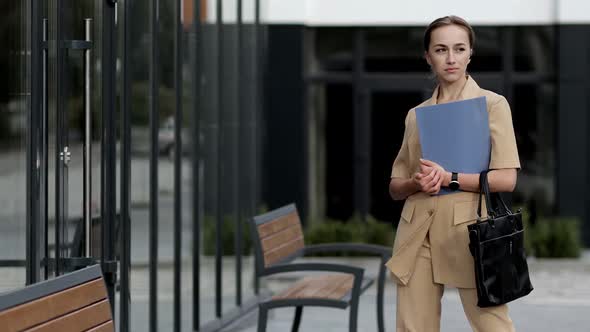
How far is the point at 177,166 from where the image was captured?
8938 mm

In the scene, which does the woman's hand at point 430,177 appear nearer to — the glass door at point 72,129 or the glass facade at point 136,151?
the glass facade at point 136,151

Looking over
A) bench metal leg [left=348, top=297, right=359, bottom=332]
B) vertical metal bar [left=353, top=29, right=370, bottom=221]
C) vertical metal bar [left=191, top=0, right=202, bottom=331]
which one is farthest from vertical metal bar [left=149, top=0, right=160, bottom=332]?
vertical metal bar [left=353, top=29, right=370, bottom=221]

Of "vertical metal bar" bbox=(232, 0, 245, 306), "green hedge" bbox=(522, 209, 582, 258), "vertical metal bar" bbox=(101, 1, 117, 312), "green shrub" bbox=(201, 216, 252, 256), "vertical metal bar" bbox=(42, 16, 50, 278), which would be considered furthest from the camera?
"green hedge" bbox=(522, 209, 582, 258)

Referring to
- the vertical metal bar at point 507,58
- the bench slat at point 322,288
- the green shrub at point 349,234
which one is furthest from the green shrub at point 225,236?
the vertical metal bar at point 507,58

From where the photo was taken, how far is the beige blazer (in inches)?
199

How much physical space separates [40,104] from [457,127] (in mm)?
2089

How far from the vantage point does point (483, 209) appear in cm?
508

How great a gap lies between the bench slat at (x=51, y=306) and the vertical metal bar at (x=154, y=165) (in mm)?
3484

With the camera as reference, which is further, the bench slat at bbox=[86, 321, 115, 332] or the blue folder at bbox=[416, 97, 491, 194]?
the blue folder at bbox=[416, 97, 491, 194]

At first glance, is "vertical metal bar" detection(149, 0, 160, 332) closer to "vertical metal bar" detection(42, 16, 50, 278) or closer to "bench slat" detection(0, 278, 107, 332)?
"vertical metal bar" detection(42, 16, 50, 278)

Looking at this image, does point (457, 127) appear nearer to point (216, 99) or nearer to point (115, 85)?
point (115, 85)

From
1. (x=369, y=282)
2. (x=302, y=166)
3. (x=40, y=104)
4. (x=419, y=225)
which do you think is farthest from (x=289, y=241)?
(x=302, y=166)

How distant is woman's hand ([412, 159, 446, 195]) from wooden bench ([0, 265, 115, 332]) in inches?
48.0

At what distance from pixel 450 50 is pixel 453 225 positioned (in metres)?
0.65
